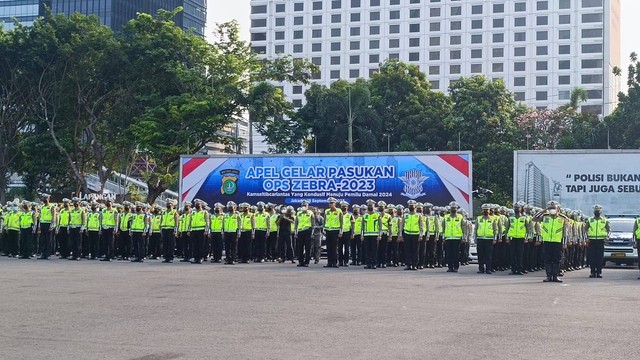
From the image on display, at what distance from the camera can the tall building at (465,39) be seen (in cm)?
10169

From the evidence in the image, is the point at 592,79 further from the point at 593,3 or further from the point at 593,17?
the point at 593,3

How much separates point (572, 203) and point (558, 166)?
1.27 m

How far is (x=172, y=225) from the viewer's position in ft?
86.6

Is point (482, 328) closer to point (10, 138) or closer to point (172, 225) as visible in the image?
point (172, 225)

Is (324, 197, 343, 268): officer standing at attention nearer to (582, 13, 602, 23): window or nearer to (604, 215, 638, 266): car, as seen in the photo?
(604, 215, 638, 266): car

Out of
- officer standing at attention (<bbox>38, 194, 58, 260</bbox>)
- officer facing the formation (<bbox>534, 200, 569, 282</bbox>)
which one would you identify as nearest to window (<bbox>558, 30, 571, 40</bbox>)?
Answer: officer standing at attention (<bbox>38, 194, 58, 260</bbox>)

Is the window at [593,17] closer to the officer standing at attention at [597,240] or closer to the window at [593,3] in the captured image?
the window at [593,3]

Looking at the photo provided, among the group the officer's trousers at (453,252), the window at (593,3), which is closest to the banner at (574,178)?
the officer's trousers at (453,252)

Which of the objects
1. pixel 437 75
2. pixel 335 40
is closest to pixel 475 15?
pixel 437 75

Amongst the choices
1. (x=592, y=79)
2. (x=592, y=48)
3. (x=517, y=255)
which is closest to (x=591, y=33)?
(x=592, y=48)

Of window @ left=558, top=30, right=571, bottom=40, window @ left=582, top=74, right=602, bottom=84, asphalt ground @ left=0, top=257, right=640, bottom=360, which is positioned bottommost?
asphalt ground @ left=0, top=257, right=640, bottom=360

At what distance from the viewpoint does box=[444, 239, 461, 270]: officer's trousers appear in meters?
22.6

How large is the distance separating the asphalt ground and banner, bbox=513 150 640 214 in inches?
385

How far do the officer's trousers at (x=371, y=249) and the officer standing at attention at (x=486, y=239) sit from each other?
2.98 meters
